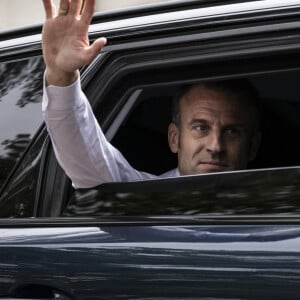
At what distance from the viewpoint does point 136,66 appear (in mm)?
2721

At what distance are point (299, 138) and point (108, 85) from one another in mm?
885

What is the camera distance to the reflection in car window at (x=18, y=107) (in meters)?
2.80

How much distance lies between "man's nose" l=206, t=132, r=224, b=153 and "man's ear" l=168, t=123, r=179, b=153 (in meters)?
0.15

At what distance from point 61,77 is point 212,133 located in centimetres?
62

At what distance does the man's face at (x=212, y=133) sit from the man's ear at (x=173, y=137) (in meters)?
0.03

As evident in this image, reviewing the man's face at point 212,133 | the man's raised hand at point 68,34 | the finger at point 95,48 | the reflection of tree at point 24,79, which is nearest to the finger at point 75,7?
the man's raised hand at point 68,34

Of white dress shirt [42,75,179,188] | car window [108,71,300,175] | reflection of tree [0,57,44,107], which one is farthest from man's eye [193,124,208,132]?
reflection of tree [0,57,44,107]

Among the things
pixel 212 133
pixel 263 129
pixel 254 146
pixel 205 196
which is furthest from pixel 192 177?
pixel 263 129

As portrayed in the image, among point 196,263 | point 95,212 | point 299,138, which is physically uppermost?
point 299,138

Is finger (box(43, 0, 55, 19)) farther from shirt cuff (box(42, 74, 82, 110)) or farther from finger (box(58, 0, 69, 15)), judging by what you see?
shirt cuff (box(42, 74, 82, 110))

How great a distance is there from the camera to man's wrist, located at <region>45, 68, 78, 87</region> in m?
2.61

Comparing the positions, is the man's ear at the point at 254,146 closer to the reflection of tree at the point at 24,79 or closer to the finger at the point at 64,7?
the reflection of tree at the point at 24,79

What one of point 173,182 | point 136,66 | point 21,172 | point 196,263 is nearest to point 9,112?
point 21,172

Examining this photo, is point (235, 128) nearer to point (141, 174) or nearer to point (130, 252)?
point (141, 174)
